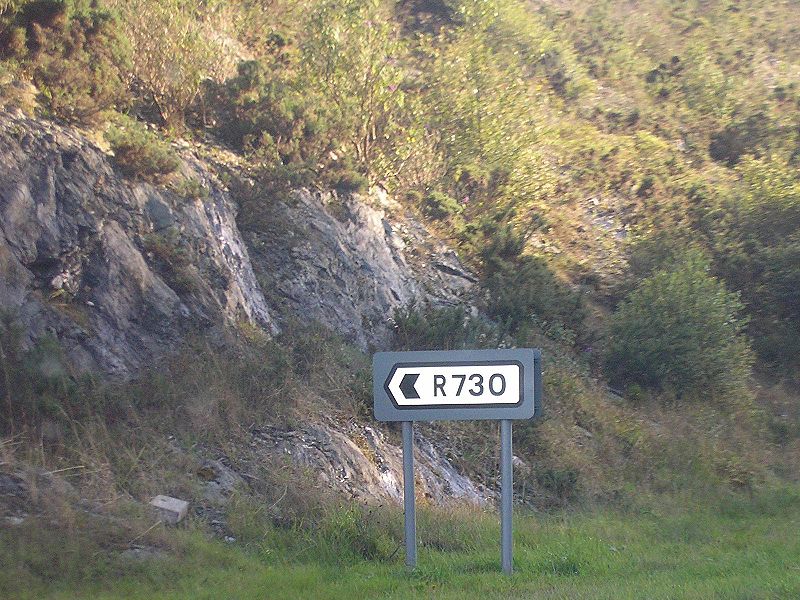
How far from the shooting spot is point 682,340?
16.7m

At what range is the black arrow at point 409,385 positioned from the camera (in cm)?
748

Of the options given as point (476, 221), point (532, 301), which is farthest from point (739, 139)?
point (532, 301)

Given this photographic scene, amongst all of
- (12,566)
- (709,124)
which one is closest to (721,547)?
(12,566)

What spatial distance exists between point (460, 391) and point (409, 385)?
17.0 inches

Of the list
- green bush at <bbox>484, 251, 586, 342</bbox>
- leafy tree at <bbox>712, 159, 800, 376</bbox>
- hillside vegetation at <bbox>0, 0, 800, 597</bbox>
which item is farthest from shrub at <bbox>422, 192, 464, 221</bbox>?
leafy tree at <bbox>712, 159, 800, 376</bbox>

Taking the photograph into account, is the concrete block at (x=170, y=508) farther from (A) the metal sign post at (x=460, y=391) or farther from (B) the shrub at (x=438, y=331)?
(B) the shrub at (x=438, y=331)

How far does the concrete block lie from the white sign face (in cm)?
221

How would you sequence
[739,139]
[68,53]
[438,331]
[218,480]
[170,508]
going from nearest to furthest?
1. [170,508]
2. [218,480]
3. [68,53]
4. [438,331]
5. [739,139]

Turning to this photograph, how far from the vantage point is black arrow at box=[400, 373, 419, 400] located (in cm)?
748

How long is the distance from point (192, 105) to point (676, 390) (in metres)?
10.4

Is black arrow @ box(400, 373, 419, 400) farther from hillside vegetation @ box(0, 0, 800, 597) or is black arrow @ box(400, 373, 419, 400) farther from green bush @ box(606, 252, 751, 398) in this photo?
green bush @ box(606, 252, 751, 398)


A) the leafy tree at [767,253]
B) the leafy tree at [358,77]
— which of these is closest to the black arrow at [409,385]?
the leafy tree at [358,77]

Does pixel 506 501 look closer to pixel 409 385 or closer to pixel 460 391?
pixel 460 391

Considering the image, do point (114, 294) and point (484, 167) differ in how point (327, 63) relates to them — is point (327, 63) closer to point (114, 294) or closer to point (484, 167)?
point (484, 167)
